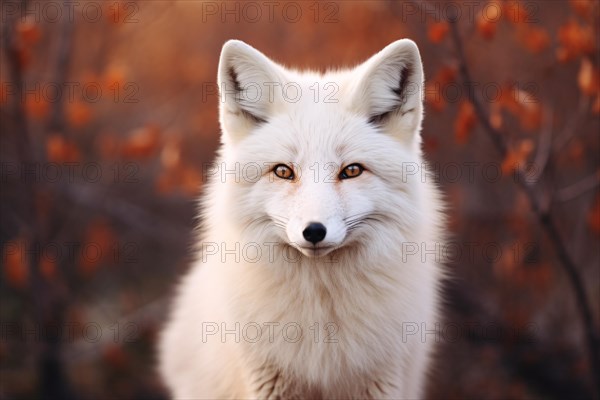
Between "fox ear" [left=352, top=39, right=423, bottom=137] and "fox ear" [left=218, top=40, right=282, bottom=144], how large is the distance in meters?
0.44

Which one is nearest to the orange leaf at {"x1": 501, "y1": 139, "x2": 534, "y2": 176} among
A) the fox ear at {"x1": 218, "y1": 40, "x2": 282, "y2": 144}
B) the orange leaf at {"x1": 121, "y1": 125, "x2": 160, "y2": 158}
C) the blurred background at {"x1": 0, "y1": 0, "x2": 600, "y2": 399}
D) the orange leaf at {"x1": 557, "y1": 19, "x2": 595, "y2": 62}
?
the blurred background at {"x1": 0, "y1": 0, "x2": 600, "y2": 399}

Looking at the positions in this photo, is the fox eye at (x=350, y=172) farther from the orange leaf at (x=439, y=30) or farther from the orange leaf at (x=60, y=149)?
the orange leaf at (x=60, y=149)

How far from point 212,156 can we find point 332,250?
19.2 ft

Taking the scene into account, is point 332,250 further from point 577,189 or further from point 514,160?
point 577,189

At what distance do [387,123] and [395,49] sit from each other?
0.38 meters

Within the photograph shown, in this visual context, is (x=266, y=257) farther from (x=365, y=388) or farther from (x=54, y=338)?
(x=54, y=338)

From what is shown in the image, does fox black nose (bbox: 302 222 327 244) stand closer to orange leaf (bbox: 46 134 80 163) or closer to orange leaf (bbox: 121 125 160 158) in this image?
orange leaf (bbox: 121 125 160 158)

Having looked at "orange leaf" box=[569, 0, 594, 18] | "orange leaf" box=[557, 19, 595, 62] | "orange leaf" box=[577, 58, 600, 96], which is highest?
"orange leaf" box=[569, 0, 594, 18]

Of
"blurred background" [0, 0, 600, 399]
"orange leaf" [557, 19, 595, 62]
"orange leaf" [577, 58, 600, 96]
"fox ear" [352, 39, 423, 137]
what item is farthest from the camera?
"blurred background" [0, 0, 600, 399]

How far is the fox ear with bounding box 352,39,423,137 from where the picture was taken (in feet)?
9.64

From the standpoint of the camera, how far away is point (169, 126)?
7.98 metres

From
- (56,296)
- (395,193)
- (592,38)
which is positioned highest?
(592,38)

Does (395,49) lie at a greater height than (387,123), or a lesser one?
greater

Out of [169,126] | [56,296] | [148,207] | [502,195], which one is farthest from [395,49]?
[148,207]
